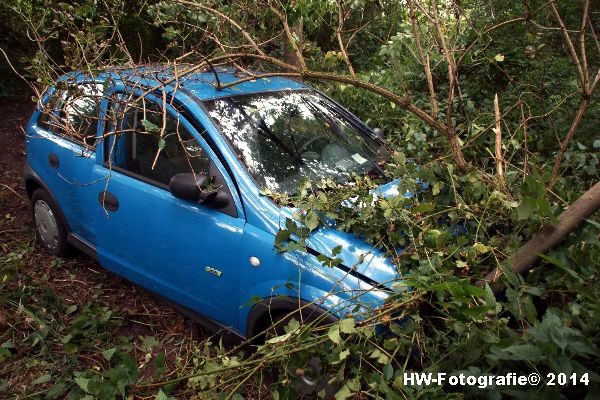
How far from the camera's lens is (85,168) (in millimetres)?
3801

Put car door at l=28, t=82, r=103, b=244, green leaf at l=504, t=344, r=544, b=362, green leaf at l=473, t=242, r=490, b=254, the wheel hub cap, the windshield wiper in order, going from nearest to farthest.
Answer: green leaf at l=504, t=344, r=544, b=362 < green leaf at l=473, t=242, r=490, b=254 < the windshield wiper < car door at l=28, t=82, r=103, b=244 < the wheel hub cap

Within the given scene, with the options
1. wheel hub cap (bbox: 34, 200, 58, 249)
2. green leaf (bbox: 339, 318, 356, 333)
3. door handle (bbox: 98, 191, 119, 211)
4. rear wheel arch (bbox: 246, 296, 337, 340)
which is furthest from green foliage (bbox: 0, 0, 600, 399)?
door handle (bbox: 98, 191, 119, 211)

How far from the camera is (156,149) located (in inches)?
137

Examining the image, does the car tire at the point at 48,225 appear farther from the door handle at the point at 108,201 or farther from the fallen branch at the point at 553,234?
the fallen branch at the point at 553,234

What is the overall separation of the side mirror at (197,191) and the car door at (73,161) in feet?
3.18

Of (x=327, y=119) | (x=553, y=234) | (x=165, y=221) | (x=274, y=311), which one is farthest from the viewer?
(x=327, y=119)

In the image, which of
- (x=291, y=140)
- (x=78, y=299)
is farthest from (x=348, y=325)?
(x=78, y=299)

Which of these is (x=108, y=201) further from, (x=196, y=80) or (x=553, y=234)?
(x=553, y=234)

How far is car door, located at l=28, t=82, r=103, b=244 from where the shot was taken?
3.79 meters

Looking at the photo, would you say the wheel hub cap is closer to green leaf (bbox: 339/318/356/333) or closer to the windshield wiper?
the windshield wiper

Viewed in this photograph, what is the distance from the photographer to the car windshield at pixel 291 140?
313 cm

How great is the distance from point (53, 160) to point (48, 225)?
2.24 ft

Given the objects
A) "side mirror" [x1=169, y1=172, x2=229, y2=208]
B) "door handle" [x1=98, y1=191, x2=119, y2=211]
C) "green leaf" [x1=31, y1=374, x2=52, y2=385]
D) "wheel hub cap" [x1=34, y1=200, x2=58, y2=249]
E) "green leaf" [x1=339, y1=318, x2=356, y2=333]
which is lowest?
"green leaf" [x1=31, y1=374, x2=52, y2=385]

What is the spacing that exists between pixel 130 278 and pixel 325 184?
1632 millimetres
